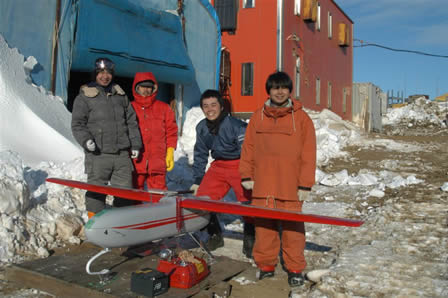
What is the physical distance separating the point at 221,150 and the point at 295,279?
1665 mm

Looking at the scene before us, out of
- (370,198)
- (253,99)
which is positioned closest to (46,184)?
(370,198)

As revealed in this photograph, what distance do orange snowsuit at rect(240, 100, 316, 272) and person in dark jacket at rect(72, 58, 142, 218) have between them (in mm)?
1526

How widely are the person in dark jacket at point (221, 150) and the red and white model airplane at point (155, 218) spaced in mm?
596

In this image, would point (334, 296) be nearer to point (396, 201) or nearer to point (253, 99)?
point (396, 201)

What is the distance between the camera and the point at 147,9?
9.63 metres

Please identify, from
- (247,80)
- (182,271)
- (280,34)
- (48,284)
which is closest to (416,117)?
(280,34)

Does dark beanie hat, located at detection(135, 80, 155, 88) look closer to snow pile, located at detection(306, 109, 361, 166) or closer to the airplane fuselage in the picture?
the airplane fuselage

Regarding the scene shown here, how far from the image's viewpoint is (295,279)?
3838 mm

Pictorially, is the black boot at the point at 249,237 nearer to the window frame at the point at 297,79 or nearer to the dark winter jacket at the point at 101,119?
the dark winter jacket at the point at 101,119

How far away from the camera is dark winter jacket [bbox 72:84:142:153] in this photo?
4430 millimetres

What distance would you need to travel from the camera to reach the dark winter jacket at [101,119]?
14.5 feet

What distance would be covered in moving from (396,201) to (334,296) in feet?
13.8

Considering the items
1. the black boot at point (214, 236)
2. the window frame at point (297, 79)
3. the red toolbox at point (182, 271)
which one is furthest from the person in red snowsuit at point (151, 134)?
the window frame at point (297, 79)

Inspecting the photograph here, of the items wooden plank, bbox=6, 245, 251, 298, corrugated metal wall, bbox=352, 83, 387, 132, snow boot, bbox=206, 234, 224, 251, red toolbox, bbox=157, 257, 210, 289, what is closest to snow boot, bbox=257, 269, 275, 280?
wooden plank, bbox=6, 245, 251, 298
